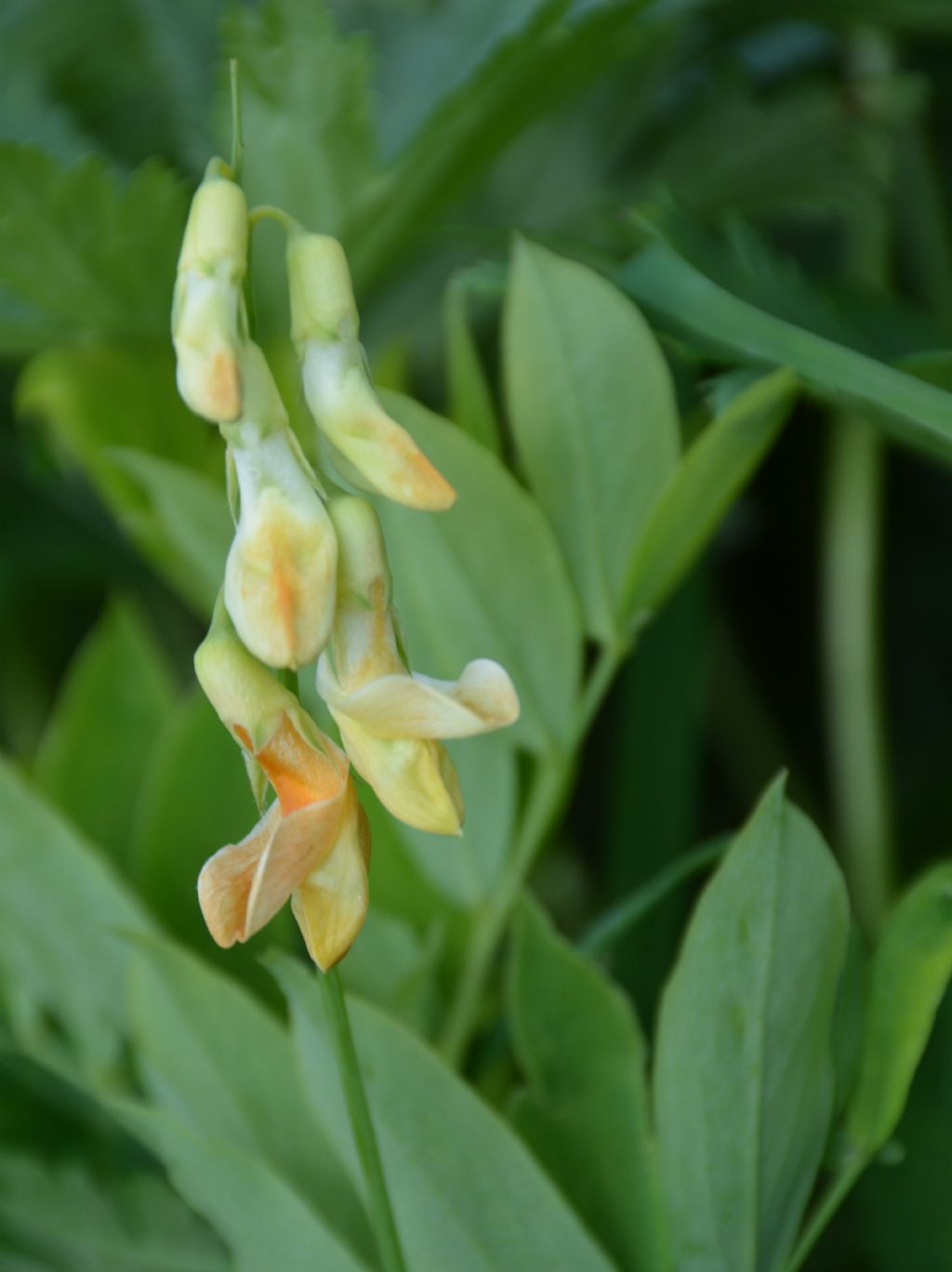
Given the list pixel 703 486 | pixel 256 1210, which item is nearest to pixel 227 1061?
pixel 256 1210

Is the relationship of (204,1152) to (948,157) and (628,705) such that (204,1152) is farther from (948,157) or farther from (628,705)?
(948,157)

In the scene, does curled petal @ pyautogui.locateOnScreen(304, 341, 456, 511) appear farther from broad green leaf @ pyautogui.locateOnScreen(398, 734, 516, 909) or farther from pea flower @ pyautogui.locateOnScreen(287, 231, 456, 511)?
broad green leaf @ pyautogui.locateOnScreen(398, 734, 516, 909)

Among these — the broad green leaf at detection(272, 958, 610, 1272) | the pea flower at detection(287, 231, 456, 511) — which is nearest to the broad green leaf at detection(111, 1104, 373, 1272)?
the broad green leaf at detection(272, 958, 610, 1272)

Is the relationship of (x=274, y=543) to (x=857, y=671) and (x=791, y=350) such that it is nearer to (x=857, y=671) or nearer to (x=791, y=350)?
(x=791, y=350)

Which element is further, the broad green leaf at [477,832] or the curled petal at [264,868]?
the broad green leaf at [477,832]

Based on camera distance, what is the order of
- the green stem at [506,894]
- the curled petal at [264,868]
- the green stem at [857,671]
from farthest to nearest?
the green stem at [857,671] → the green stem at [506,894] → the curled petal at [264,868]

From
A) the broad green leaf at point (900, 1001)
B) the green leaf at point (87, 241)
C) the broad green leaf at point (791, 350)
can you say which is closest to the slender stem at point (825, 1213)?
the broad green leaf at point (900, 1001)

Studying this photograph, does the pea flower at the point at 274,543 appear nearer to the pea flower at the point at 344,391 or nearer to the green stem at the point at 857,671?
the pea flower at the point at 344,391
